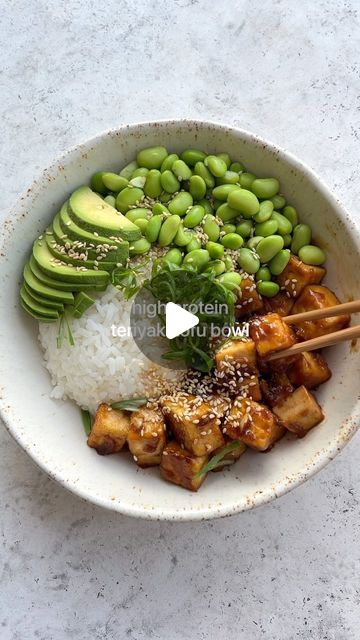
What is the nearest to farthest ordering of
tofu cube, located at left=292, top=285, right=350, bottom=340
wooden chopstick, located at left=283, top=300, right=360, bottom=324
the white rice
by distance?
wooden chopstick, located at left=283, top=300, right=360, bottom=324, tofu cube, located at left=292, top=285, right=350, bottom=340, the white rice

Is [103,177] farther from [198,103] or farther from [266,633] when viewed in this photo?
[266,633]

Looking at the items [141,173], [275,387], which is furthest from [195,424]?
[141,173]

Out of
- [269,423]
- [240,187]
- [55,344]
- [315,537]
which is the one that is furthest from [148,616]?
[240,187]

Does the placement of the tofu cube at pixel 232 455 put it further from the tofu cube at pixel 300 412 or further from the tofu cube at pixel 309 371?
the tofu cube at pixel 309 371

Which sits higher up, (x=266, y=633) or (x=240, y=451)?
(x=240, y=451)

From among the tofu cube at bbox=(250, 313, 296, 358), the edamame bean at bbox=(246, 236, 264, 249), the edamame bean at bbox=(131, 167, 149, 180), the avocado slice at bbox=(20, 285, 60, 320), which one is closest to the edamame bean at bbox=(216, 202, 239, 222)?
the edamame bean at bbox=(246, 236, 264, 249)

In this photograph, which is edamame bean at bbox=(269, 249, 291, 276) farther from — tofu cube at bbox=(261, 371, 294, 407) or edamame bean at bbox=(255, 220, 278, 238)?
tofu cube at bbox=(261, 371, 294, 407)

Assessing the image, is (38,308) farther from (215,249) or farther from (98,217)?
(215,249)
